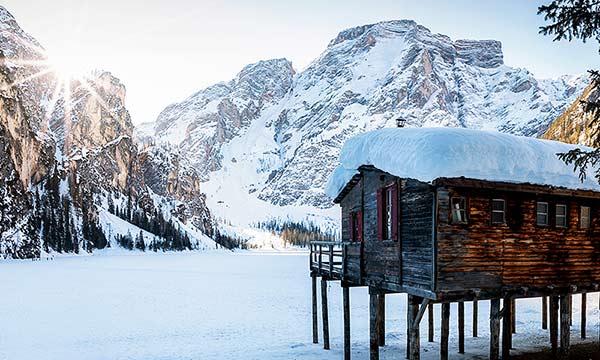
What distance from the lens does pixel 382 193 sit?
20.0 meters

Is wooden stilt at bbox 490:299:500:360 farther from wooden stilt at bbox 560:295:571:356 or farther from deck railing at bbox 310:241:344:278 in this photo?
deck railing at bbox 310:241:344:278

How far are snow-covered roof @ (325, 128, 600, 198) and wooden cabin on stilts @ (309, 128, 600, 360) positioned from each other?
0.04 m

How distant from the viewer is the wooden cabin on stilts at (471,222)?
1695cm

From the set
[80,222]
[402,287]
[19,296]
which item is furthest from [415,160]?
[80,222]

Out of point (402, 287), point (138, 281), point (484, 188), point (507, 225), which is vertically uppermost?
point (484, 188)

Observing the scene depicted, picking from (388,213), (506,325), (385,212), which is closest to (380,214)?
(385,212)

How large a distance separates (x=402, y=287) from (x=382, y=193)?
3.44 meters

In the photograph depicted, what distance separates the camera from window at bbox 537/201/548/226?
19.4 meters

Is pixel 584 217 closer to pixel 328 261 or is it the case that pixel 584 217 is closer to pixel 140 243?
pixel 328 261

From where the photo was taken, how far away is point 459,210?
17.4m

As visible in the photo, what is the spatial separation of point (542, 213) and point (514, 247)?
2.04 m

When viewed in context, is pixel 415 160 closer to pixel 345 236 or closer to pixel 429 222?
pixel 429 222

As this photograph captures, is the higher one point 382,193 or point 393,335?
point 382,193

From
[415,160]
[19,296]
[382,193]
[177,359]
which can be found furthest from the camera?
[19,296]
